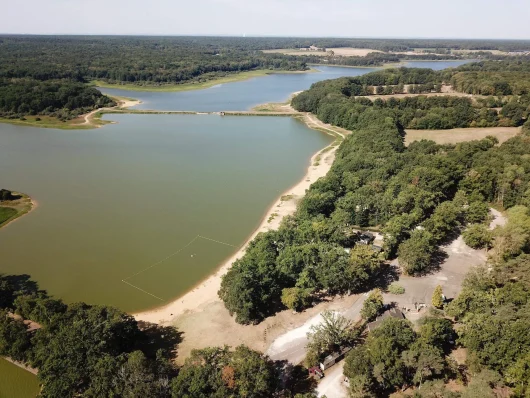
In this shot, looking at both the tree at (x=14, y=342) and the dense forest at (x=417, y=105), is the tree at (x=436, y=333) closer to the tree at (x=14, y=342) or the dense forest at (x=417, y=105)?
the tree at (x=14, y=342)

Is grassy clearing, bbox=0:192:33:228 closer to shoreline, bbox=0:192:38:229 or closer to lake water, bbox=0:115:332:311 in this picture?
shoreline, bbox=0:192:38:229

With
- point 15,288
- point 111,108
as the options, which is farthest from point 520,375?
Answer: point 111,108

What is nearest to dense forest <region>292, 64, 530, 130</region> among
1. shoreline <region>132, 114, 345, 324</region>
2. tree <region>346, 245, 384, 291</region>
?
shoreline <region>132, 114, 345, 324</region>

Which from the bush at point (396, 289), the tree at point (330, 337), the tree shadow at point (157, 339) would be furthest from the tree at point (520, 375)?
the tree shadow at point (157, 339)

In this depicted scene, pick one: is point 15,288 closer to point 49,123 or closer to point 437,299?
point 437,299

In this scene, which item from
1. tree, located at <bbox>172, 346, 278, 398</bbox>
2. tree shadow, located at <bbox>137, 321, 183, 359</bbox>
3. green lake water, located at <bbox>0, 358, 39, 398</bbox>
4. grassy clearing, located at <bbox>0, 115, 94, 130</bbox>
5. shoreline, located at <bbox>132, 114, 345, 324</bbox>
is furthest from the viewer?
grassy clearing, located at <bbox>0, 115, 94, 130</bbox>

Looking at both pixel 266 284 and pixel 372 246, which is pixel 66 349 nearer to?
pixel 266 284
